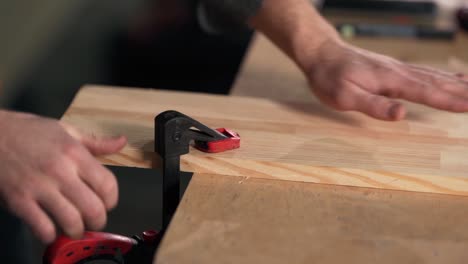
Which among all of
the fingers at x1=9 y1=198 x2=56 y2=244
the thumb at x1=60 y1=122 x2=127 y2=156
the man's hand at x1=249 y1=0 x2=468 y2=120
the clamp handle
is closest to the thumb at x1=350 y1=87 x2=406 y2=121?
the man's hand at x1=249 y1=0 x2=468 y2=120

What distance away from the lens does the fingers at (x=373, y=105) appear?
1.01 meters

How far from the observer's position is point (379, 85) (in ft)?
3.52

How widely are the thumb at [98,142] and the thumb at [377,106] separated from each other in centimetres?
37

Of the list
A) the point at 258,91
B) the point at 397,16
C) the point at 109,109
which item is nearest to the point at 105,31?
the point at 397,16

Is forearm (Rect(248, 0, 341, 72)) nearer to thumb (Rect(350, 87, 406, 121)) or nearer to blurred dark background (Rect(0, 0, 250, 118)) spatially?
thumb (Rect(350, 87, 406, 121))

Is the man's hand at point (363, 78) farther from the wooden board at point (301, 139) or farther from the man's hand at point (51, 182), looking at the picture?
the man's hand at point (51, 182)

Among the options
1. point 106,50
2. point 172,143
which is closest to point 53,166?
point 172,143

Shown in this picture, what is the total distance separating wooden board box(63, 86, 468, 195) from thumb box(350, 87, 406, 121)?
0.04 ft

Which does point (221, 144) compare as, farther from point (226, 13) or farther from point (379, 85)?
point (226, 13)

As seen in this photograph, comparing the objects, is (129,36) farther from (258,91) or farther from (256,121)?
(256,121)

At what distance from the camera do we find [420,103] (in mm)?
1062

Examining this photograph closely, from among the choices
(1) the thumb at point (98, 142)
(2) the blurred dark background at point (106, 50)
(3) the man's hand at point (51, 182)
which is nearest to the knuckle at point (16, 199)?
(3) the man's hand at point (51, 182)

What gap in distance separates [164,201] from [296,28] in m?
0.48

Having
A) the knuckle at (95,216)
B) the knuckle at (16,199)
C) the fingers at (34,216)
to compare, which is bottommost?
the knuckle at (95,216)
